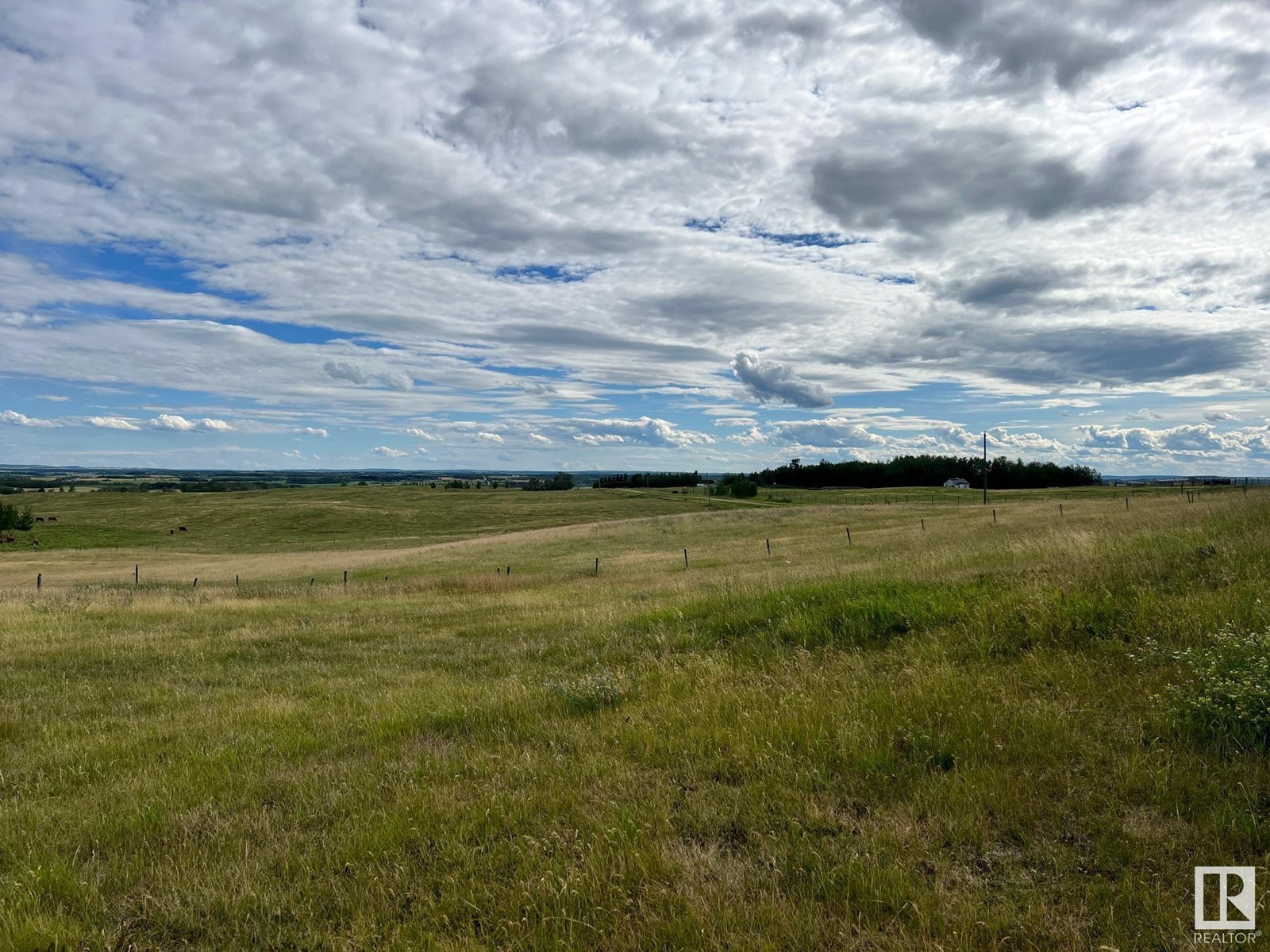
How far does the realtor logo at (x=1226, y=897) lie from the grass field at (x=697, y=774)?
0.14 meters

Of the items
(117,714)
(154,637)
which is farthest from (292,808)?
Answer: (154,637)

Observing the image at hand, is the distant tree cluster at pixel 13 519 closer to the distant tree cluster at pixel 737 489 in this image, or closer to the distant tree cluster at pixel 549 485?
the distant tree cluster at pixel 549 485

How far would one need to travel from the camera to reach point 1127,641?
26.2ft

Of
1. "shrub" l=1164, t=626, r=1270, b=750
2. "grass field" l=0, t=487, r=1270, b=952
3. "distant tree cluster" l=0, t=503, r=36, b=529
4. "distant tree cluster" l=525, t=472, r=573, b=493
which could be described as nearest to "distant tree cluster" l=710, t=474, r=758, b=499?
"distant tree cluster" l=525, t=472, r=573, b=493

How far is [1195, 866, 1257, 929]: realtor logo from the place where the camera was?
12.2 ft

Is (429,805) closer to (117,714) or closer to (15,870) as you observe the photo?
(15,870)

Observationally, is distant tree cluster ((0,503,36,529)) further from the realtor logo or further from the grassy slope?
the realtor logo

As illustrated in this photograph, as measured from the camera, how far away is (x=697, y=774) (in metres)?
5.88

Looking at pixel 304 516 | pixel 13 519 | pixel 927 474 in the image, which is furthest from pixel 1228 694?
pixel 927 474

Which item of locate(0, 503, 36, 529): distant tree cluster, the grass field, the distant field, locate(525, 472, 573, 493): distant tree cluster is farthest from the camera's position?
locate(525, 472, 573, 493): distant tree cluster

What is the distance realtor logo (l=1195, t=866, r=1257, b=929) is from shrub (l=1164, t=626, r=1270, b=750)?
169 cm

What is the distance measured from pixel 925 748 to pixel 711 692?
103 inches

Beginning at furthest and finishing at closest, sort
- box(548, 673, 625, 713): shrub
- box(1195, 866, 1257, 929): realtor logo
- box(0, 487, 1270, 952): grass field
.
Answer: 1. box(548, 673, 625, 713): shrub
2. box(0, 487, 1270, 952): grass field
3. box(1195, 866, 1257, 929): realtor logo

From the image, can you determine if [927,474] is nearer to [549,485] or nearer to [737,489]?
[737,489]
